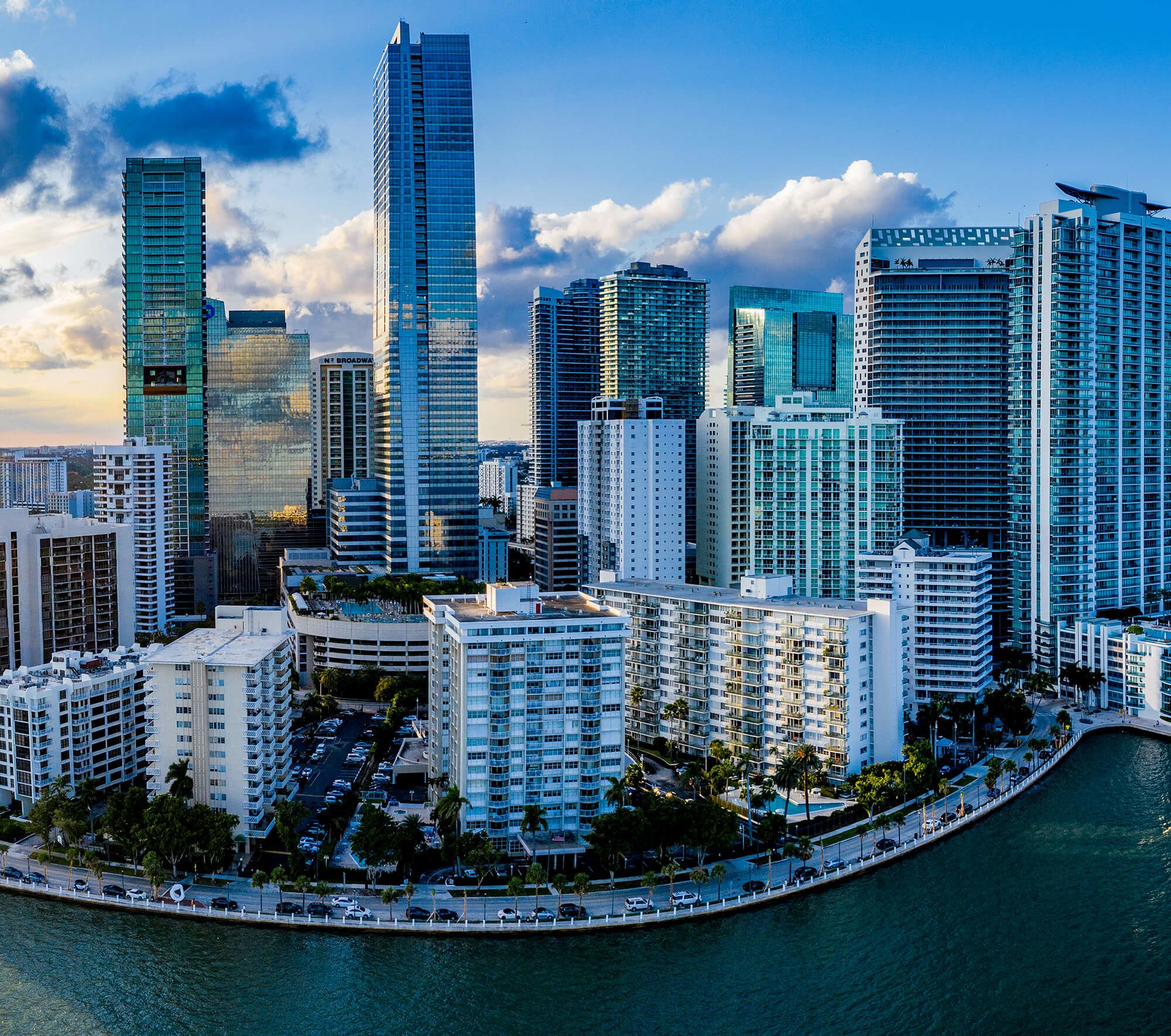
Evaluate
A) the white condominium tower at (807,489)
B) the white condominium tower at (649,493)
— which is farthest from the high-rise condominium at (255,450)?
the white condominium tower at (807,489)

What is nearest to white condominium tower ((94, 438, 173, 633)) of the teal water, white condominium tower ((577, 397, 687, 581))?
white condominium tower ((577, 397, 687, 581))

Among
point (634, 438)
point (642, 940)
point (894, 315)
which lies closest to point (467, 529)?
point (634, 438)

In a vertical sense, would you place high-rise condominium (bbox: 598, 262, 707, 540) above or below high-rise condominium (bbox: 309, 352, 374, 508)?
above

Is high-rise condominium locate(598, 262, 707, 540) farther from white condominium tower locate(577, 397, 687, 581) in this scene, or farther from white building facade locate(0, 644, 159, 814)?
white building facade locate(0, 644, 159, 814)

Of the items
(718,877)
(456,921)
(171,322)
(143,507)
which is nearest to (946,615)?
(718,877)

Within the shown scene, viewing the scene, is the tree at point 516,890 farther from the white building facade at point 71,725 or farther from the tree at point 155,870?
the white building facade at point 71,725

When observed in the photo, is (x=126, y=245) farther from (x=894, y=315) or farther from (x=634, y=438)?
(x=894, y=315)
